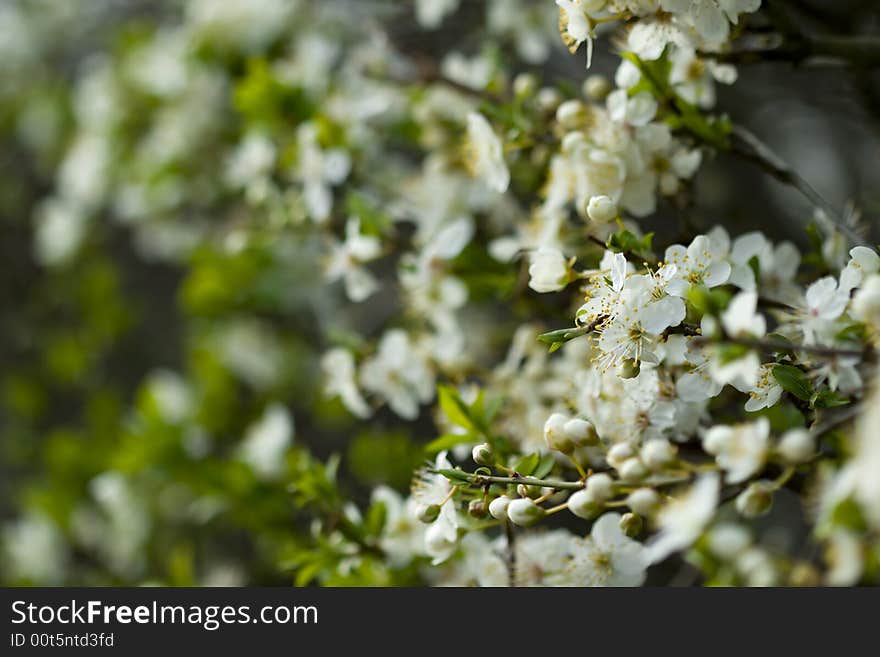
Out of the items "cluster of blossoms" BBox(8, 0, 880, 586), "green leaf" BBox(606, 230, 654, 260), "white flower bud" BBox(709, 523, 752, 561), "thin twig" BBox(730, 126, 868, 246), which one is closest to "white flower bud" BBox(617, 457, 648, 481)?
"cluster of blossoms" BBox(8, 0, 880, 586)

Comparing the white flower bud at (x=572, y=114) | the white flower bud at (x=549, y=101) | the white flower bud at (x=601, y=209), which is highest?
the white flower bud at (x=549, y=101)

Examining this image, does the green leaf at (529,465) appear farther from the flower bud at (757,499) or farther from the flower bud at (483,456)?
the flower bud at (757,499)

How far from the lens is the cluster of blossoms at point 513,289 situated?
2.47 feet

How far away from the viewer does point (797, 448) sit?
0.63 metres

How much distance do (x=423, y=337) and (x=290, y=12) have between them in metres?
0.83

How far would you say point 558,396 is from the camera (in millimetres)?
1129

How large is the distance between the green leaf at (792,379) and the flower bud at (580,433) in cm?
16

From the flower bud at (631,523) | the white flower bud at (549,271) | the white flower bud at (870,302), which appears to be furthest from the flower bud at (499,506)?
the white flower bud at (870,302)

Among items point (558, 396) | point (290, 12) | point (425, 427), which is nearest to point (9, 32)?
point (290, 12)

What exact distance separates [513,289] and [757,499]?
0.55m

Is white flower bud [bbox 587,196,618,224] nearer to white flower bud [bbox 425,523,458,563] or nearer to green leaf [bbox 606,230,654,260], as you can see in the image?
green leaf [bbox 606,230,654,260]

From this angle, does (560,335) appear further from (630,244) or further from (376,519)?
(376,519)

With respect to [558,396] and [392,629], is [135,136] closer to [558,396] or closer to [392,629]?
[558,396]

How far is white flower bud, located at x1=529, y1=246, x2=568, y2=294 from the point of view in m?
0.88
